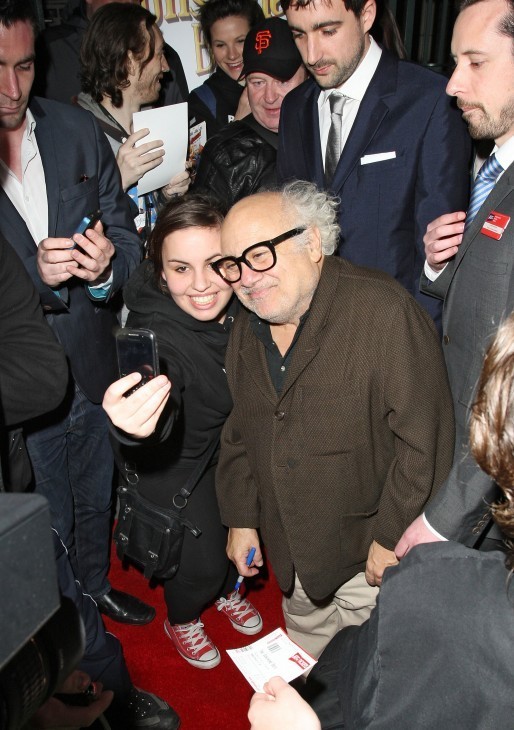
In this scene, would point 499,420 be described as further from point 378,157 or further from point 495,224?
point 378,157

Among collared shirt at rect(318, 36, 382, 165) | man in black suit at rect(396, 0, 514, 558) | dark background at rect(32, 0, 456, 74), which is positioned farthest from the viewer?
dark background at rect(32, 0, 456, 74)

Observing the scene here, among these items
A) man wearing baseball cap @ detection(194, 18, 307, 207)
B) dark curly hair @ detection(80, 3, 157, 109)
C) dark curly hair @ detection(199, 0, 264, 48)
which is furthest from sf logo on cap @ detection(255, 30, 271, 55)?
dark curly hair @ detection(199, 0, 264, 48)

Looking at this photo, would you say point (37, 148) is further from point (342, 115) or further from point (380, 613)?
point (380, 613)

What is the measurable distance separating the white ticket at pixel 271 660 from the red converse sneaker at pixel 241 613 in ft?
4.98

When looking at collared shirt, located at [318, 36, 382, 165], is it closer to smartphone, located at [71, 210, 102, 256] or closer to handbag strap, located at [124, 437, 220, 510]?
smartphone, located at [71, 210, 102, 256]

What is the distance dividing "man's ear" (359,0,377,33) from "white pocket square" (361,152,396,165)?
1.78 feet

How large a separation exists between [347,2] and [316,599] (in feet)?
7.86

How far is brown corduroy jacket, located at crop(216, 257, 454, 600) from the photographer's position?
2.12 m

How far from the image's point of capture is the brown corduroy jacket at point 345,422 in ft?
6.97

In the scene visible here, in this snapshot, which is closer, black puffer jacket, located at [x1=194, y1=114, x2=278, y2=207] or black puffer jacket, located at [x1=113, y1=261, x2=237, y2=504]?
black puffer jacket, located at [x1=113, y1=261, x2=237, y2=504]

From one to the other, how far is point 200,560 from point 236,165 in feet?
6.22

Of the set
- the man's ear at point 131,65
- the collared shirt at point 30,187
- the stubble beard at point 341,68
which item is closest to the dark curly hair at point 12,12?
the collared shirt at point 30,187

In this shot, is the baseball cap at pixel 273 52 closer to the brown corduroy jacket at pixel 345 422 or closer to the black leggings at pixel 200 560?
the brown corduroy jacket at pixel 345 422

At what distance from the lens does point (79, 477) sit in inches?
120
